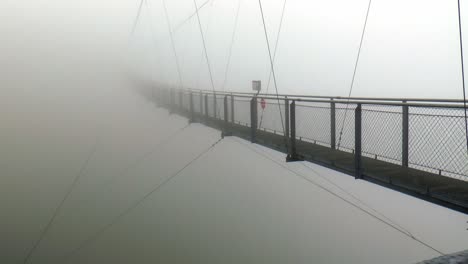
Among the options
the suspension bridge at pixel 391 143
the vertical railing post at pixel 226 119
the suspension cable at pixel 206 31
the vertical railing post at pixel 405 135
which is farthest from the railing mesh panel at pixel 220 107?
the suspension cable at pixel 206 31

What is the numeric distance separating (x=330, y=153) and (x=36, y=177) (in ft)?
43.5

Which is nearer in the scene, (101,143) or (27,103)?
(27,103)

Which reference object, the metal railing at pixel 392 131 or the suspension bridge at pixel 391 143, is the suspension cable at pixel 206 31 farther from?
the metal railing at pixel 392 131

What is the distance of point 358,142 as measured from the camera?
12.1 feet

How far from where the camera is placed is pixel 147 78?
79.4 feet

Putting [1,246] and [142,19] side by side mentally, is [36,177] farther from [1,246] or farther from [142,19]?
[142,19]

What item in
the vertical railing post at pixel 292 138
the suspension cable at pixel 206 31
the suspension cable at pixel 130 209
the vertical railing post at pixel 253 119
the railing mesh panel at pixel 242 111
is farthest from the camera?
the suspension cable at pixel 206 31

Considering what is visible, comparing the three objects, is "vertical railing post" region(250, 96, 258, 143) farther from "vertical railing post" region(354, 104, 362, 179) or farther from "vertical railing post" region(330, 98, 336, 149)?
"vertical railing post" region(354, 104, 362, 179)

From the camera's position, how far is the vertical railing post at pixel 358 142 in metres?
3.58

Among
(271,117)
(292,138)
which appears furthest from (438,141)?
(271,117)

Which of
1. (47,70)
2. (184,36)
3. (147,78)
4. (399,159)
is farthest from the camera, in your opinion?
(147,78)

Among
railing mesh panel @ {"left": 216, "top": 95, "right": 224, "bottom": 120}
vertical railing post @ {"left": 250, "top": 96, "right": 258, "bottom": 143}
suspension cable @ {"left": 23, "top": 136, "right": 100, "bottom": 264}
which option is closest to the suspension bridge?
vertical railing post @ {"left": 250, "top": 96, "right": 258, "bottom": 143}

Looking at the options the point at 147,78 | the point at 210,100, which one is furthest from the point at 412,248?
the point at 147,78

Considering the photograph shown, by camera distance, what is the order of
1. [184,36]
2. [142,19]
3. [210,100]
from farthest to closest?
[142,19] → [184,36] → [210,100]
